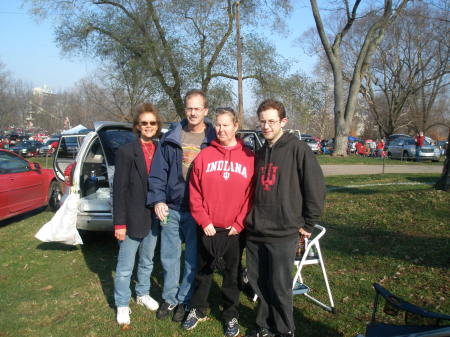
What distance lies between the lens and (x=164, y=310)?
3607 millimetres

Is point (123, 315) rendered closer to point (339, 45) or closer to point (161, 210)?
point (161, 210)

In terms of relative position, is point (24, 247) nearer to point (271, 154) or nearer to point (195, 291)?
point (195, 291)

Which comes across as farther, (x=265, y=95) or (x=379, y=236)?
(x=265, y=95)

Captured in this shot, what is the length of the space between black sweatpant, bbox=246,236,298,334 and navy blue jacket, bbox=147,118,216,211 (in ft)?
2.46

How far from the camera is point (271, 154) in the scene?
3.00 meters

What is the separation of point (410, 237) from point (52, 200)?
7698 millimetres

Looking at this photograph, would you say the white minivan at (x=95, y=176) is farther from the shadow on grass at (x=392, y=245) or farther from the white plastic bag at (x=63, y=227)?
the shadow on grass at (x=392, y=245)

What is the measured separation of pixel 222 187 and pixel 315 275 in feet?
7.23

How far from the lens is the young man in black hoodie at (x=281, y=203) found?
290 cm

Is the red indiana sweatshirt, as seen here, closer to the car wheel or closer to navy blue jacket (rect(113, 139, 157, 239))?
navy blue jacket (rect(113, 139, 157, 239))

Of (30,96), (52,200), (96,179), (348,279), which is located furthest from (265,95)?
(30,96)

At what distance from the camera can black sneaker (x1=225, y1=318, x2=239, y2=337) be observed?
325 centimetres

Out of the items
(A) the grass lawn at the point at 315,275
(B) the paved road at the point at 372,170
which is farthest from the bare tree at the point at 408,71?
(A) the grass lawn at the point at 315,275

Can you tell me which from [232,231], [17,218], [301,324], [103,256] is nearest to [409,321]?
[301,324]
